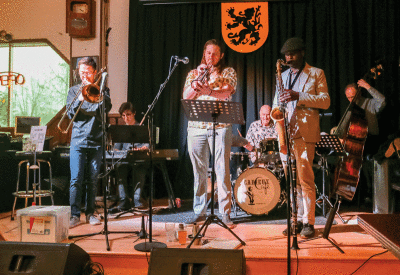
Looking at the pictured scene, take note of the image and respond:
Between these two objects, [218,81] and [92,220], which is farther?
[92,220]

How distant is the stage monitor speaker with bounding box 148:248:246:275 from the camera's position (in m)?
2.02

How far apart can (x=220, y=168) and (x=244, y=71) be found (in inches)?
113

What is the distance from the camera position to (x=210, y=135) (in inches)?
148

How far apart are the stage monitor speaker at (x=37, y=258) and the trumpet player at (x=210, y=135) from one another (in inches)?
70.8

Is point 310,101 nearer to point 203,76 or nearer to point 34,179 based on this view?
point 203,76

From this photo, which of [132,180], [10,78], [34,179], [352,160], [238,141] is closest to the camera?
[352,160]

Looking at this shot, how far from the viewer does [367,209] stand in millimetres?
5191

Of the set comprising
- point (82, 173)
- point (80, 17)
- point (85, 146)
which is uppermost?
point (80, 17)

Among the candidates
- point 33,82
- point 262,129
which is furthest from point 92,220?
point 33,82

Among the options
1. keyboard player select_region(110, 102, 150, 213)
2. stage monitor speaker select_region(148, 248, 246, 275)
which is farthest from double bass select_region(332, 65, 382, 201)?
keyboard player select_region(110, 102, 150, 213)

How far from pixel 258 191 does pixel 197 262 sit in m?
2.36

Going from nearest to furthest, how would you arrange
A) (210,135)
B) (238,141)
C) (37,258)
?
1. (37,258)
2. (210,135)
3. (238,141)

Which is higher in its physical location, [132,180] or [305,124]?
[305,124]

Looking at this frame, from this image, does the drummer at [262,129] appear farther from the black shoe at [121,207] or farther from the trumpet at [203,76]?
the trumpet at [203,76]
